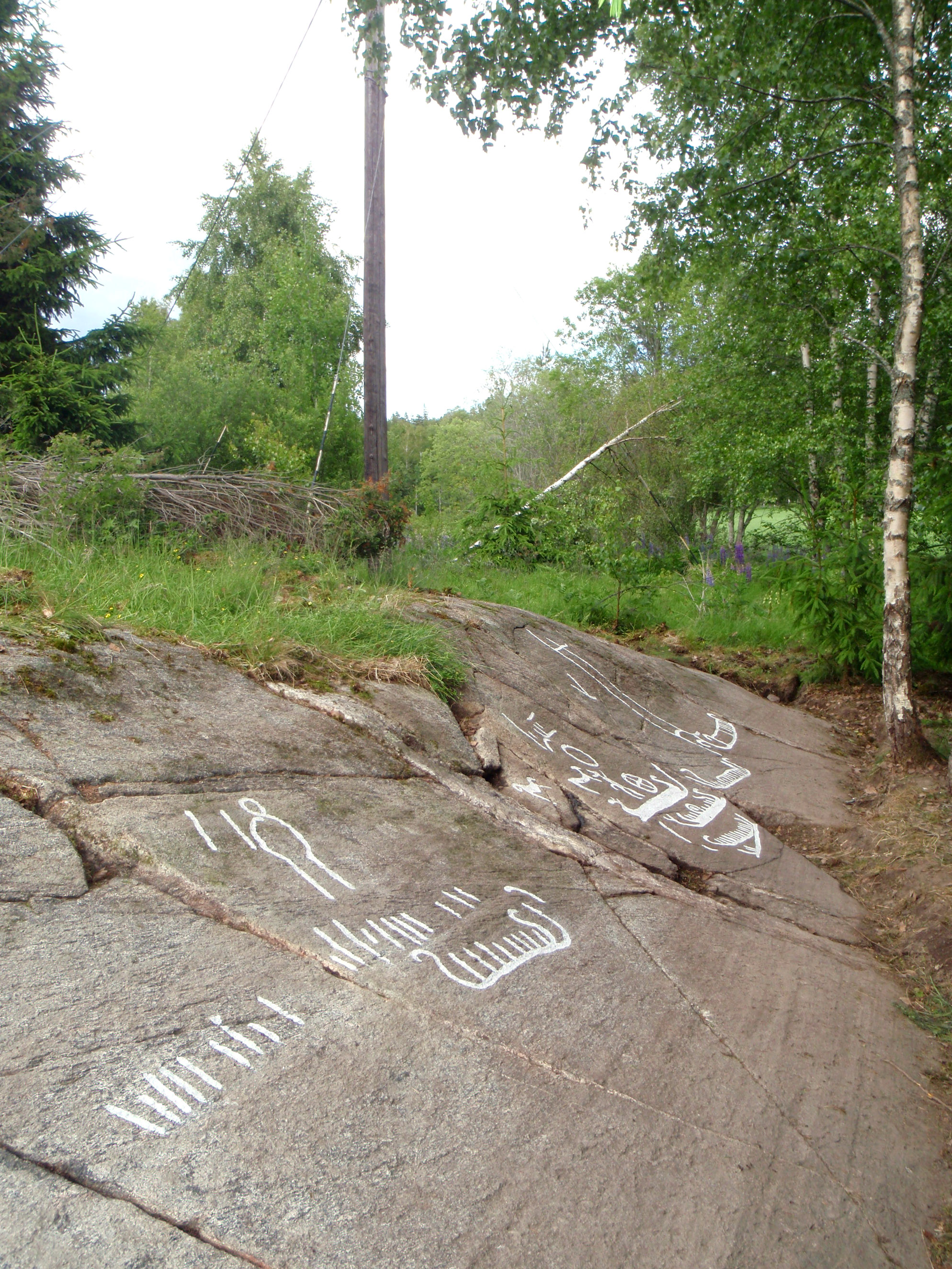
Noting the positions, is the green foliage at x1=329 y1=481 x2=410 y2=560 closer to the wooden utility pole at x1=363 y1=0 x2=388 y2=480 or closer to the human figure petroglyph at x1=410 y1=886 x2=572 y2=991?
the wooden utility pole at x1=363 y1=0 x2=388 y2=480

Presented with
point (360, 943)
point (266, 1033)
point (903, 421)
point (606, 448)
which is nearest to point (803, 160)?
point (903, 421)

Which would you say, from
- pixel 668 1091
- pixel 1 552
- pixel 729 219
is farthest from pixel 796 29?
pixel 668 1091

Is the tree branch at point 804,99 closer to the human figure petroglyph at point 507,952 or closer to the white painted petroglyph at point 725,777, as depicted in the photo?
the white painted petroglyph at point 725,777

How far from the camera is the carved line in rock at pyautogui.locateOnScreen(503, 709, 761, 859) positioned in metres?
4.87

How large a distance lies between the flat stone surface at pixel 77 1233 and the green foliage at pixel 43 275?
10882 millimetres

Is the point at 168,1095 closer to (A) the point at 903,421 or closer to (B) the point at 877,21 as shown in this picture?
(A) the point at 903,421

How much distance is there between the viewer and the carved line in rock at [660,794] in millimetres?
4871

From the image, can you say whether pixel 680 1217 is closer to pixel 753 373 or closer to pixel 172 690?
pixel 172 690

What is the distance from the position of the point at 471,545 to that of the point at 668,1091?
9.43 metres

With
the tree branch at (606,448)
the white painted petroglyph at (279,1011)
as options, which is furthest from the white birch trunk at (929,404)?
the white painted petroglyph at (279,1011)

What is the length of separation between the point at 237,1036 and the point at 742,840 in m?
3.56

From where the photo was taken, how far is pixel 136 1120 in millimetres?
1864

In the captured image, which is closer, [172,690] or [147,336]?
[172,690]

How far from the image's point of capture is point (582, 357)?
23422 mm
